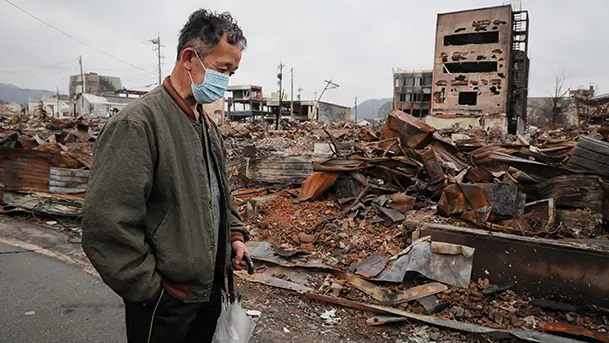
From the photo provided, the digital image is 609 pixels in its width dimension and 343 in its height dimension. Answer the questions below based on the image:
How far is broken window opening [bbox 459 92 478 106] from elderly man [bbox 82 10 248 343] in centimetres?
3724

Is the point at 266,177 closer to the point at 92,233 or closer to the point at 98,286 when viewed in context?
the point at 98,286

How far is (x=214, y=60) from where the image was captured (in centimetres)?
168

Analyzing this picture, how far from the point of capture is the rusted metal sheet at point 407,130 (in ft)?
21.9

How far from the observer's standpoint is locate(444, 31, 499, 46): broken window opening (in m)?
34.4

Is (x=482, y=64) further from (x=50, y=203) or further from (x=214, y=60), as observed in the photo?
(x=214, y=60)

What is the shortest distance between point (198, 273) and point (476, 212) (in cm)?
377

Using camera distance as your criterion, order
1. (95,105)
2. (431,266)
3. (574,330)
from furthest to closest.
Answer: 1. (95,105)
2. (431,266)
3. (574,330)

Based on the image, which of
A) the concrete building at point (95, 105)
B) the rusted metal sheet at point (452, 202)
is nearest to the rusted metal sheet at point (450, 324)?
the rusted metal sheet at point (452, 202)

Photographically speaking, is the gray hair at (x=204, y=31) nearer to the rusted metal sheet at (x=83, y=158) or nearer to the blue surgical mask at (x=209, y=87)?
the blue surgical mask at (x=209, y=87)

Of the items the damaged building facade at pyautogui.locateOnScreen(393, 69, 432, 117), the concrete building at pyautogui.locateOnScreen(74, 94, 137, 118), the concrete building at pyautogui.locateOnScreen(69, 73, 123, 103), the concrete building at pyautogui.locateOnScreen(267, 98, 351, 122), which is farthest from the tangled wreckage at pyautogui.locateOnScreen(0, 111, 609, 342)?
the concrete building at pyautogui.locateOnScreen(69, 73, 123, 103)

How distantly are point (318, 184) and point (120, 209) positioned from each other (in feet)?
15.9

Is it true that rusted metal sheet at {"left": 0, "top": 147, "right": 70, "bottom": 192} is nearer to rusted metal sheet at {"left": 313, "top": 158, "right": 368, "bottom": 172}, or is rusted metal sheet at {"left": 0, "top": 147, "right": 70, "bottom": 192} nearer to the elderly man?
rusted metal sheet at {"left": 313, "top": 158, "right": 368, "bottom": 172}

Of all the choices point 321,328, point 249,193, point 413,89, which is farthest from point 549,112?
point 321,328

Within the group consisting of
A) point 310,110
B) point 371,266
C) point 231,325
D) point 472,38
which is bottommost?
point 371,266
